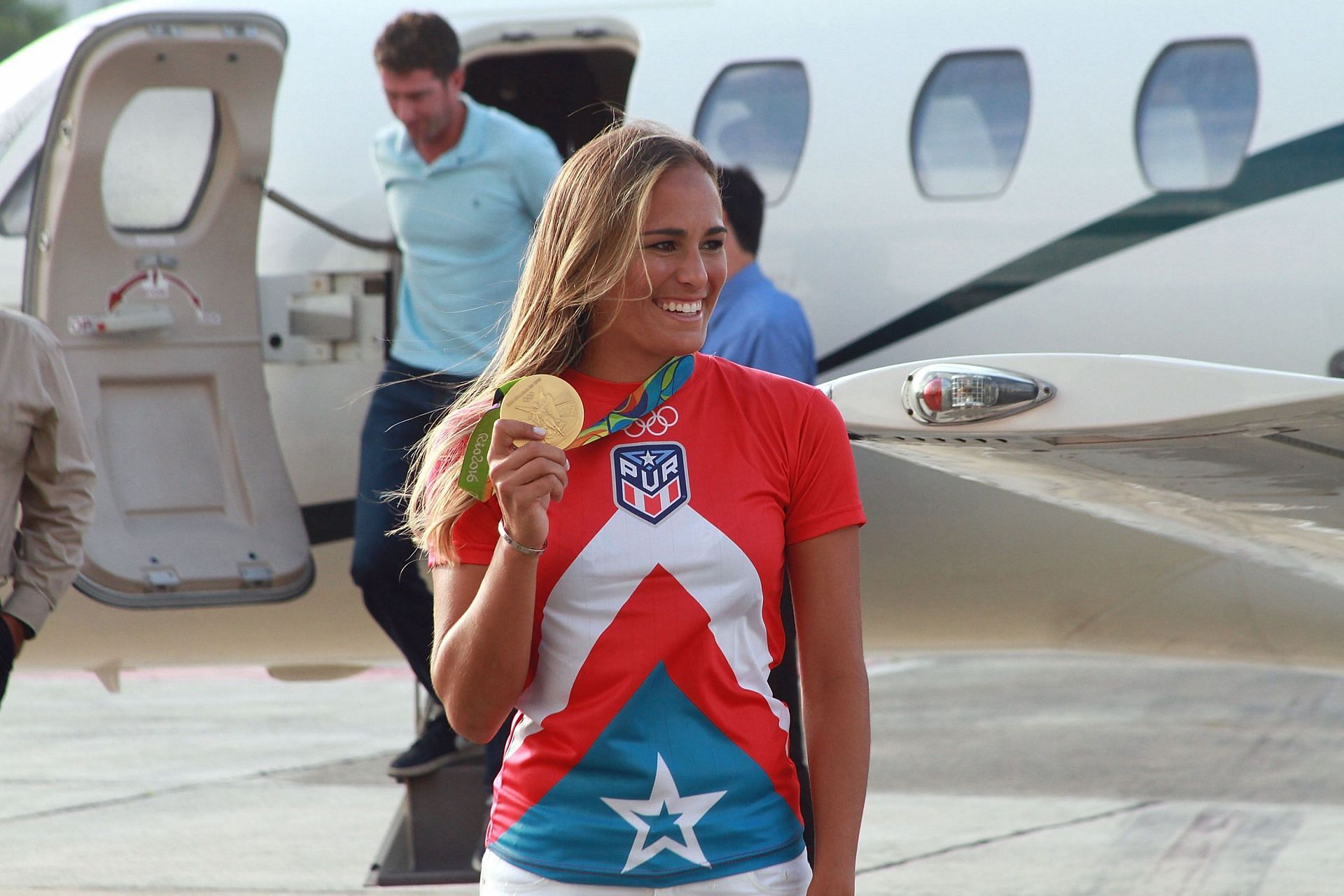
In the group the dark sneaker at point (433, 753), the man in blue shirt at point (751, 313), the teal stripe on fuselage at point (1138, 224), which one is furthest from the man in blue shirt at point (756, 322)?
the dark sneaker at point (433, 753)

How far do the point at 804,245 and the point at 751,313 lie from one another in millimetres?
1094

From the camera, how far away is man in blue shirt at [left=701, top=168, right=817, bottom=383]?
4.36m

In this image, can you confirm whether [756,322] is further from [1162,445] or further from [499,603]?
[499,603]

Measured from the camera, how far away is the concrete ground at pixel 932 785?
577 centimetres

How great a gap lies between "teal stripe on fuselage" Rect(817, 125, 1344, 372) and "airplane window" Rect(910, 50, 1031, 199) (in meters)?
0.30

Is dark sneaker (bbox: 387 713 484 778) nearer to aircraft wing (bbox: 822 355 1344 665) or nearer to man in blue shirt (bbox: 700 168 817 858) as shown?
man in blue shirt (bbox: 700 168 817 858)

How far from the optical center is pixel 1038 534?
5.33m

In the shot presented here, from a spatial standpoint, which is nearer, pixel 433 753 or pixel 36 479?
pixel 36 479

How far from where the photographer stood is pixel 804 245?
17.8ft

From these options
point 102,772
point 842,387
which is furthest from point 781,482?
point 102,772

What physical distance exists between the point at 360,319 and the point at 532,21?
1240 mm

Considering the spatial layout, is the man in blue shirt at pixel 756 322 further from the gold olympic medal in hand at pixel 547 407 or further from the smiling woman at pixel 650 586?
the gold olympic medal in hand at pixel 547 407

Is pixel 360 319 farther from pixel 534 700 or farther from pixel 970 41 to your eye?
pixel 534 700

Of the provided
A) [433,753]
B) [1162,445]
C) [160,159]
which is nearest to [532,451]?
[1162,445]
